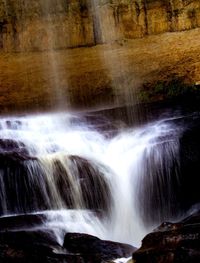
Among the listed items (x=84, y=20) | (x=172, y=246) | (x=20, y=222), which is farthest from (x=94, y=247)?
(x=84, y=20)

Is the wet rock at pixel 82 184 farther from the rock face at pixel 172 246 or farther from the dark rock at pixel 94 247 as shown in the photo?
the rock face at pixel 172 246

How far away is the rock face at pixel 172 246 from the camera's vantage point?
29.6 feet

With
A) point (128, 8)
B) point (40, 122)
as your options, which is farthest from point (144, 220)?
point (128, 8)

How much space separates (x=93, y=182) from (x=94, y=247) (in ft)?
10.9

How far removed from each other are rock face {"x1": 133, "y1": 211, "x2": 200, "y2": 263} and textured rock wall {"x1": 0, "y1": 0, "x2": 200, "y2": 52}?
13.7m

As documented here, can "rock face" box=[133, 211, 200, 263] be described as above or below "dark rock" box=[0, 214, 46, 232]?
below

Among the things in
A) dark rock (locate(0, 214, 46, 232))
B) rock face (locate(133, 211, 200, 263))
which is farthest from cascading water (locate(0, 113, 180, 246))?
rock face (locate(133, 211, 200, 263))

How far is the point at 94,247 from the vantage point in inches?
418

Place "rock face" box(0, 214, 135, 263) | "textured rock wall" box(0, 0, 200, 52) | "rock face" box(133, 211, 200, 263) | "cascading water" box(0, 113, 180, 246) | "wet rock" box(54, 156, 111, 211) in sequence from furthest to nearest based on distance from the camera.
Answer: "textured rock wall" box(0, 0, 200, 52)
"wet rock" box(54, 156, 111, 211)
"cascading water" box(0, 113, 180, 246)
"rock face" box(0, 214, 135, 263)
"rock face" box(133, 211, 200, 263)

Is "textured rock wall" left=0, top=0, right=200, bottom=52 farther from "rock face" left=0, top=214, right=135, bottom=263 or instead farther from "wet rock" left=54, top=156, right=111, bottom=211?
"rock face" left=0, top=214, right=135, bottom=263

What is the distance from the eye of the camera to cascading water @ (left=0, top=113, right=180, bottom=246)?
12992mm

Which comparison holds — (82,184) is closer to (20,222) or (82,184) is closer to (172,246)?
(20,222)

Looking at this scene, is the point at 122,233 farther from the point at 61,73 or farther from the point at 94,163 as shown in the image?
the point at 61,73

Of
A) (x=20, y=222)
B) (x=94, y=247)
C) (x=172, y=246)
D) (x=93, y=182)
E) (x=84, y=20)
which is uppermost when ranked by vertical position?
(x=84, y=20)
